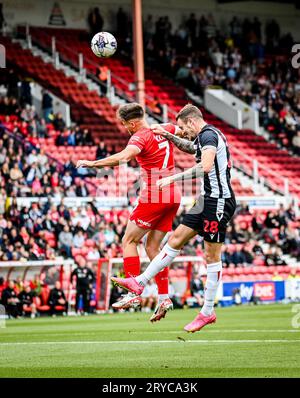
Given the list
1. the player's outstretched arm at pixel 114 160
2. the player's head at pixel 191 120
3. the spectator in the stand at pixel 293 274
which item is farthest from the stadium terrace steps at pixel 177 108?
the player's head at pixel 191 120

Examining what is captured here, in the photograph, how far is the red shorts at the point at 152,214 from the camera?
45.1 ft

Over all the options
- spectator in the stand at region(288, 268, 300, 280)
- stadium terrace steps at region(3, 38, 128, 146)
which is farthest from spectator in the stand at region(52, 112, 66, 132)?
spectator in the stand at region(288, 268, 300, 280)

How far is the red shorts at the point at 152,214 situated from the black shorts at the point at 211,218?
2.64 feet

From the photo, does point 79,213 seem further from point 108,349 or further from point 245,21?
point 245,21

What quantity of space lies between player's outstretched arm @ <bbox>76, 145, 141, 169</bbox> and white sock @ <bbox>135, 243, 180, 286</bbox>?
1255 millimetres

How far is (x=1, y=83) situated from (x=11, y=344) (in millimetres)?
21946

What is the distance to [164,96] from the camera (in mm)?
41500

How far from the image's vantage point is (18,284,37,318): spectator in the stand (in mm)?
25453

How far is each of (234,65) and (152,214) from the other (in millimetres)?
32087

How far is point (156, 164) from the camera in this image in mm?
13805

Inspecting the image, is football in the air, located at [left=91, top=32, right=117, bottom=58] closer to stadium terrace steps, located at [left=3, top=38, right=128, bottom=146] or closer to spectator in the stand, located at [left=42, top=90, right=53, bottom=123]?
spectator in the stand, located at [left=42, top=90, right=53, bottom=123]

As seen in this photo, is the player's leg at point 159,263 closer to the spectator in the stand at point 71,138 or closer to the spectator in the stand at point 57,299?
the spectator in the stand at point 57,299
